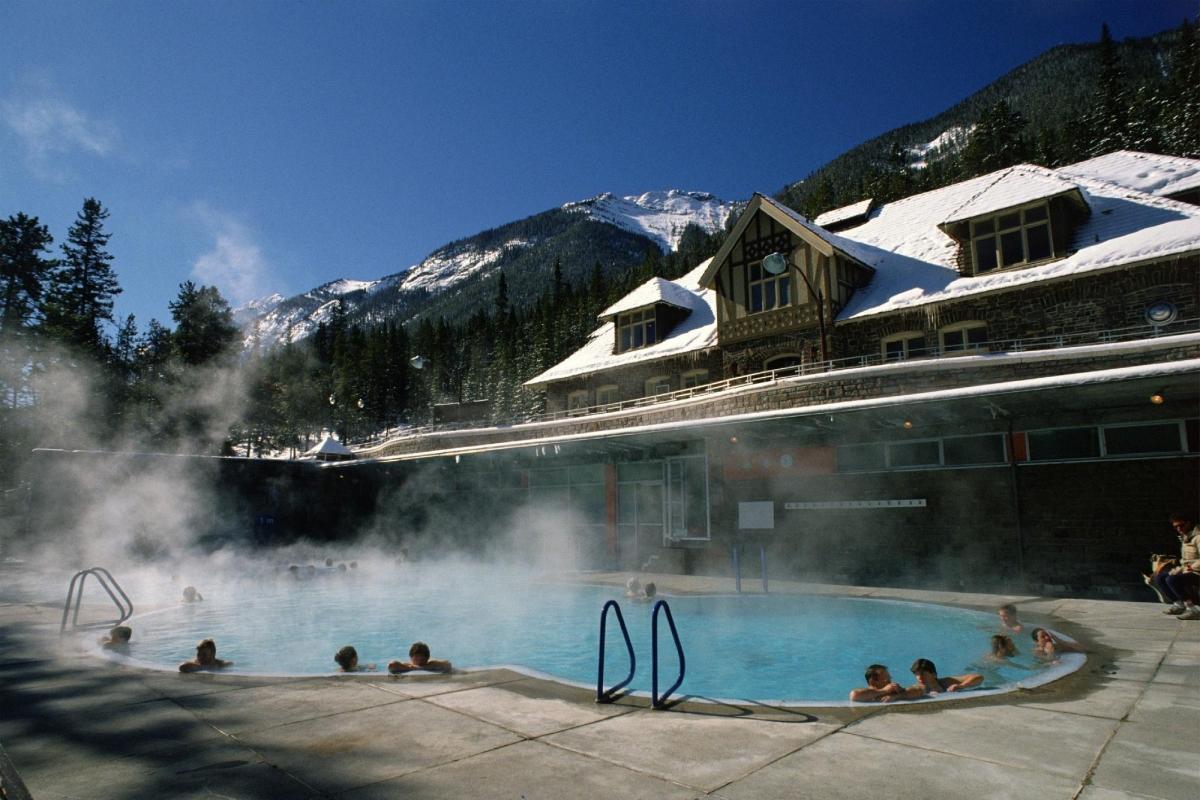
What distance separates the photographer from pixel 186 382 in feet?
157

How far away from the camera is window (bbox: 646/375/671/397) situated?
24.9m

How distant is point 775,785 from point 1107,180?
22.5 m

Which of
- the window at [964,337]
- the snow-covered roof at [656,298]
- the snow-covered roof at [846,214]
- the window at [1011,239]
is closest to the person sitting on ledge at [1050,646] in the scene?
the window at [964,337]

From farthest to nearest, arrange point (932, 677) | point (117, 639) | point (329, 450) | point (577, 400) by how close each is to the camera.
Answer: point (329, 450) < point (577, 400) < point (117, 639) < point (932, 677)

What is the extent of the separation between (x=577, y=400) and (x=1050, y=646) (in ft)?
71.7

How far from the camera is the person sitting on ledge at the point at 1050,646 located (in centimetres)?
798

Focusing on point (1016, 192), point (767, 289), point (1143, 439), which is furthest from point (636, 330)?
point (1143, 439)

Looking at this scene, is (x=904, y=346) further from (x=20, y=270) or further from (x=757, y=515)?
(x=20, y=270)

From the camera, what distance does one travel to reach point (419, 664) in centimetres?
788

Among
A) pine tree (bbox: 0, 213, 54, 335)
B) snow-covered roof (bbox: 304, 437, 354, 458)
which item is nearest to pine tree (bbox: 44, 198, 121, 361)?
pine tree (bbox: 0, 213, 54, 335)

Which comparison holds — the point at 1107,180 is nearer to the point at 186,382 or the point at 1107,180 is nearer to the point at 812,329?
the point at 812,329

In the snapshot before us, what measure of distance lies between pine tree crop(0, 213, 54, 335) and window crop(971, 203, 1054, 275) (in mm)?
48897

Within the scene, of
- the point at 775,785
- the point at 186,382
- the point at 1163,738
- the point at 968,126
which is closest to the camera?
the point at 775,785

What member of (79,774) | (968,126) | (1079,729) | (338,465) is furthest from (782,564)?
(968,126)
